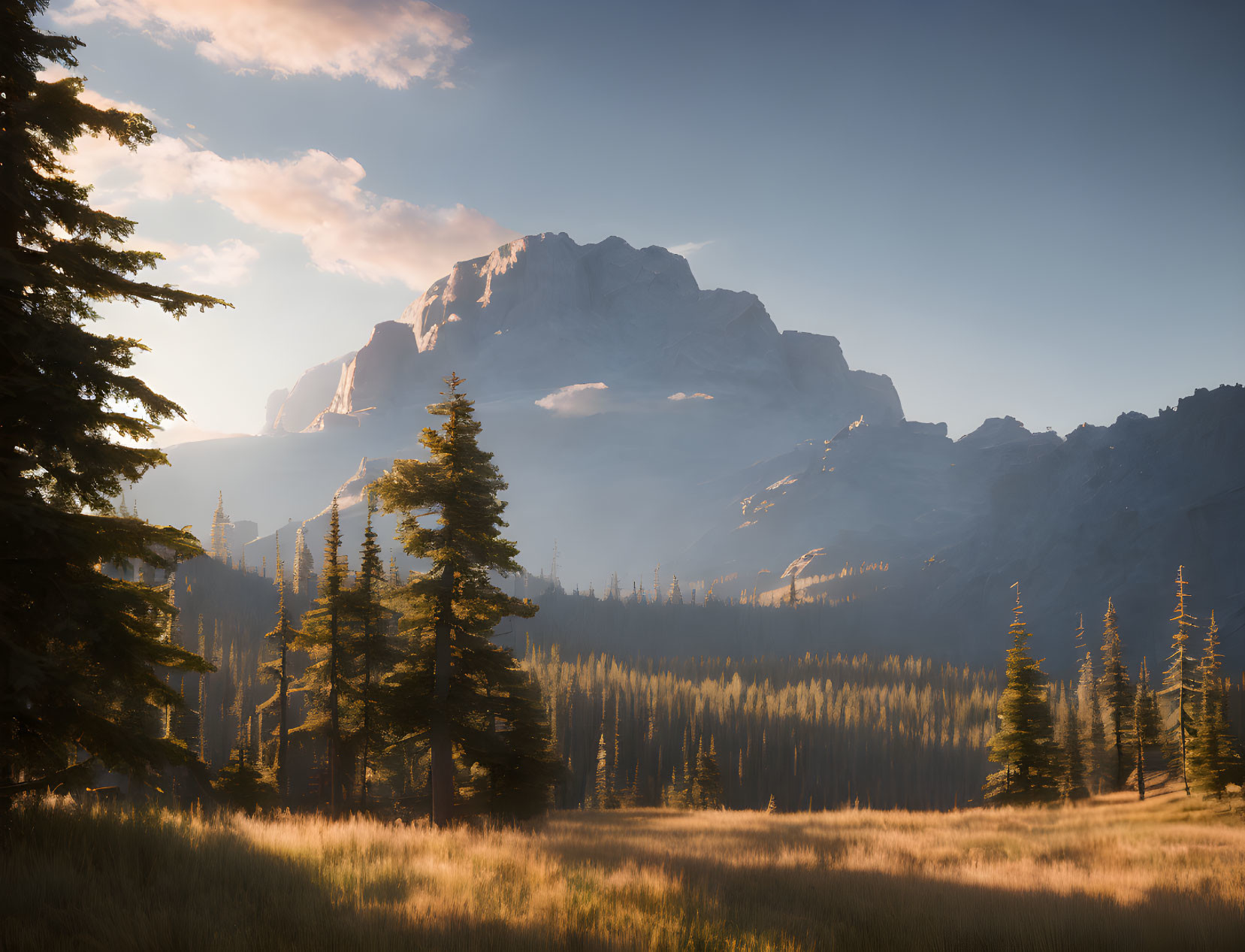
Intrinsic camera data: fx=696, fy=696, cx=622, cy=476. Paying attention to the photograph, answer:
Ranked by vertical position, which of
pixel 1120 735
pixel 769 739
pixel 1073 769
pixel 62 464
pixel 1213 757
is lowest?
pixel 769 739

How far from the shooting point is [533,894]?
7848mm

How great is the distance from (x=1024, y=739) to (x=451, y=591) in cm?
3540

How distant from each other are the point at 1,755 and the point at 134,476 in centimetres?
Result: 325

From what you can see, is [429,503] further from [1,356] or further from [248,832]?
[1,356]

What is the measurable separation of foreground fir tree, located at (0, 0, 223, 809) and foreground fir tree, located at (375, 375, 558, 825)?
411 inches

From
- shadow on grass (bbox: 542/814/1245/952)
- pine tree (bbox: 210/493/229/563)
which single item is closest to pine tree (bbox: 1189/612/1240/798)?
shadow on grass (bbox: 542/814/1245/952)

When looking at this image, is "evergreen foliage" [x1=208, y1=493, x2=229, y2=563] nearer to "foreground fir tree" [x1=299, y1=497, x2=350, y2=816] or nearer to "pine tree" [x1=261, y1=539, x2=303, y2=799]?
"pine tree" [x1=261, y1=539, x2=303, y2=799]

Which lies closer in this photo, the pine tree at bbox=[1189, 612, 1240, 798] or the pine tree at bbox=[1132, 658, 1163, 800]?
the pine tree at bbox=[1189, 612, 1240, 798]

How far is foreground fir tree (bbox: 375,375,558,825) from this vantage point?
19.5 metres

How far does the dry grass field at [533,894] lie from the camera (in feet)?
20.0

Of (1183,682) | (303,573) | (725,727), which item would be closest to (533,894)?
(1183,682)

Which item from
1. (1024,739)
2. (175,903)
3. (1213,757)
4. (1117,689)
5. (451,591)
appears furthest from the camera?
(1117,689)

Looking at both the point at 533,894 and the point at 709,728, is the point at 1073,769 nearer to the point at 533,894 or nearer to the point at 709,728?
the point at 709,728

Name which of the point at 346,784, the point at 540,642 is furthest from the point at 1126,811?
the point at 540,642
